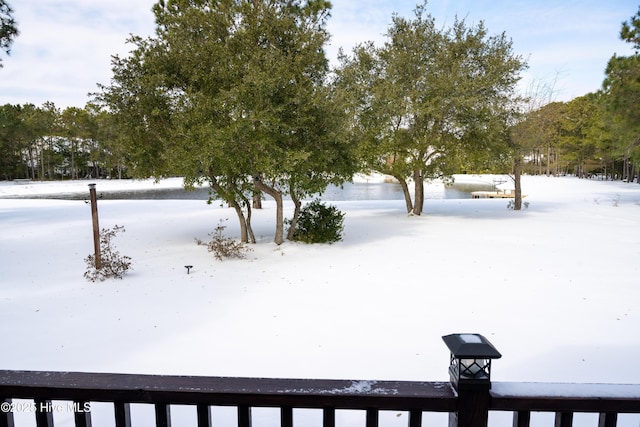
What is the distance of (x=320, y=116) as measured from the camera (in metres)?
8.44

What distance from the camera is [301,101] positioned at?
795 cm

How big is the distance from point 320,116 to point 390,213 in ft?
26.4

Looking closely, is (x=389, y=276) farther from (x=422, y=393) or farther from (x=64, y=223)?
(x=64, y=223)

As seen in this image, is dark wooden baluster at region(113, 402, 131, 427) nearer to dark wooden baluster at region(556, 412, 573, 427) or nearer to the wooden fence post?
the wooden fence post

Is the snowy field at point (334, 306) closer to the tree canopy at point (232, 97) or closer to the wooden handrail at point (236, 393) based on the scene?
the tree canopy at point (232, 97)

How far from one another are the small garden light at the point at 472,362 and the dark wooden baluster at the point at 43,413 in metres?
1.57

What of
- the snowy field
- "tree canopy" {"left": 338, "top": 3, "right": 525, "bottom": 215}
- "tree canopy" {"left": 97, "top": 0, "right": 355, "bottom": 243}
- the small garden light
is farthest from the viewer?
"tree canopy" {"left": 338, "top": 3, "right": 525, "bottom": 215}

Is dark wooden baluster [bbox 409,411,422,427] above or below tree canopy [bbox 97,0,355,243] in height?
below

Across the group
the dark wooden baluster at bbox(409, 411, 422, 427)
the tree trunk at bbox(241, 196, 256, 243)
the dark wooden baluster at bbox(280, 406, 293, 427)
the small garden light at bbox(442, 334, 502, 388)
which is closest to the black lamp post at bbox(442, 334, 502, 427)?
the small garden light at bbox(442, 334, 502, 388)

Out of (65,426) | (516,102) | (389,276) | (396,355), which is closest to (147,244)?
(389,276)

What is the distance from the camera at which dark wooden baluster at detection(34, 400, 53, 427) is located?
1.42 m

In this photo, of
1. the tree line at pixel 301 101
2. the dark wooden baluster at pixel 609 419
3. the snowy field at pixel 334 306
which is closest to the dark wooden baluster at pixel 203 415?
the dark wooden baluster at pixel 609 419

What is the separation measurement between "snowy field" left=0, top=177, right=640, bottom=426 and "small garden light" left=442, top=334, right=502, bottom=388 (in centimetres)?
220

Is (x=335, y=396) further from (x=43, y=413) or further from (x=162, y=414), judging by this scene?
(x=43, y=413)
